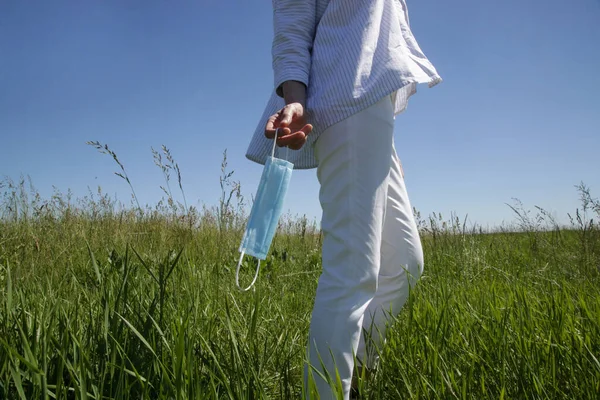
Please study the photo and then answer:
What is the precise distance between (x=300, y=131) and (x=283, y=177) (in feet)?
0.48

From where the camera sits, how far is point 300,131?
1.20m

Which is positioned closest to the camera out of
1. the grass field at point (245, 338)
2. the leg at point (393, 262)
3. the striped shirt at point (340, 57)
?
the grass field at point (245, 338)

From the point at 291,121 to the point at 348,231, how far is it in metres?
0.36

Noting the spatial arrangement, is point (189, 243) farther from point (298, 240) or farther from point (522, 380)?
point (522, 380)

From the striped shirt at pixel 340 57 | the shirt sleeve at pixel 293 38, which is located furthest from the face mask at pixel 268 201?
A: the shirt sleeve at pixel 293 38

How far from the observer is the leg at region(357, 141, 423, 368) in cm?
150

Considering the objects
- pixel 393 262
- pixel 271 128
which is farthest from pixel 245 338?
pixel 271 128

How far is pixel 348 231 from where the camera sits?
1.23m

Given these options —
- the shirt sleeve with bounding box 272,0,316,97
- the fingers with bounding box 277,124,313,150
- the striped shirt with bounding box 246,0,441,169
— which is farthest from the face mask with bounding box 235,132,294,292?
the shirt sleeve with bounding box 272,0,316,97

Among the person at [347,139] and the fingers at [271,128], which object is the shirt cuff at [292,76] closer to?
the person at [347,139]

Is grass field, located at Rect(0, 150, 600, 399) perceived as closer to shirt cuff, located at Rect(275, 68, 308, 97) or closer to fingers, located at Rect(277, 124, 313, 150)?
fingers, located at Rect(277, 124, 313, 150)

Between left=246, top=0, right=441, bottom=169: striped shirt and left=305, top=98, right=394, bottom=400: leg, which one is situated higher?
left=246, top=0, right=441, bottom=169: striped shirt

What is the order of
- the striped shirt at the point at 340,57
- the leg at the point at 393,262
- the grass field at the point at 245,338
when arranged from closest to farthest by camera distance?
1. the grass field at the point at 245,338
2. the striped shirt at the point at 340,57
3. the leg at the point at 393,262

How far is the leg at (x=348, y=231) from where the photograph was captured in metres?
1.18
